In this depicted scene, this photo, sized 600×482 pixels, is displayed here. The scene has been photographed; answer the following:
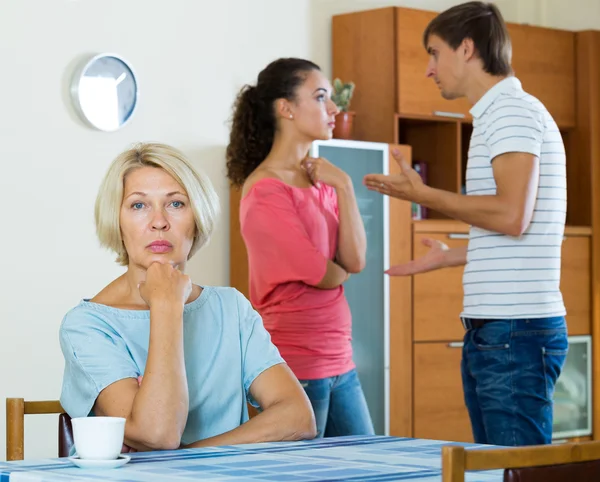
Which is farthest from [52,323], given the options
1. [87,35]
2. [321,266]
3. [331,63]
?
[331,63]

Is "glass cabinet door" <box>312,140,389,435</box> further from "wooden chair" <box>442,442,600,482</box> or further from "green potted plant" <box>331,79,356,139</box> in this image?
"wooden chair" <box>442,442,600,482</box>

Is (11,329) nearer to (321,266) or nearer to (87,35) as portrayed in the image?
(87,35)

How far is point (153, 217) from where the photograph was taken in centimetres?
203

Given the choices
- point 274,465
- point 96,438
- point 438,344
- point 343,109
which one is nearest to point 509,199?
point 274,465

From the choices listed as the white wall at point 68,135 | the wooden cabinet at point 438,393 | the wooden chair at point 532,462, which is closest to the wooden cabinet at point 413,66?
the white wall at point 68,135

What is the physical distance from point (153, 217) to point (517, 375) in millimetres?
976

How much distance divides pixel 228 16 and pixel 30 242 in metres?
1.40

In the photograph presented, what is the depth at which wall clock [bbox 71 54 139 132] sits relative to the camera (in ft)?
13.6

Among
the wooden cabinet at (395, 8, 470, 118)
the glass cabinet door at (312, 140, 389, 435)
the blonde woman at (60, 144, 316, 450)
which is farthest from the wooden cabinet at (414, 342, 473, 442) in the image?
the blonde woman at (60, 144, 316, 450)

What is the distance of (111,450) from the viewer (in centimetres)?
148

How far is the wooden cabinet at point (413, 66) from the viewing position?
4855 millimetres

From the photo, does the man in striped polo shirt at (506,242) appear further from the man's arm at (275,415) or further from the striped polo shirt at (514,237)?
the man's arm at (275,415)

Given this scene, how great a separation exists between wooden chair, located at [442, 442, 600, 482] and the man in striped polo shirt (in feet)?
4.01

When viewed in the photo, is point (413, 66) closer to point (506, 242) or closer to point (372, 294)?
point (372, 294)
